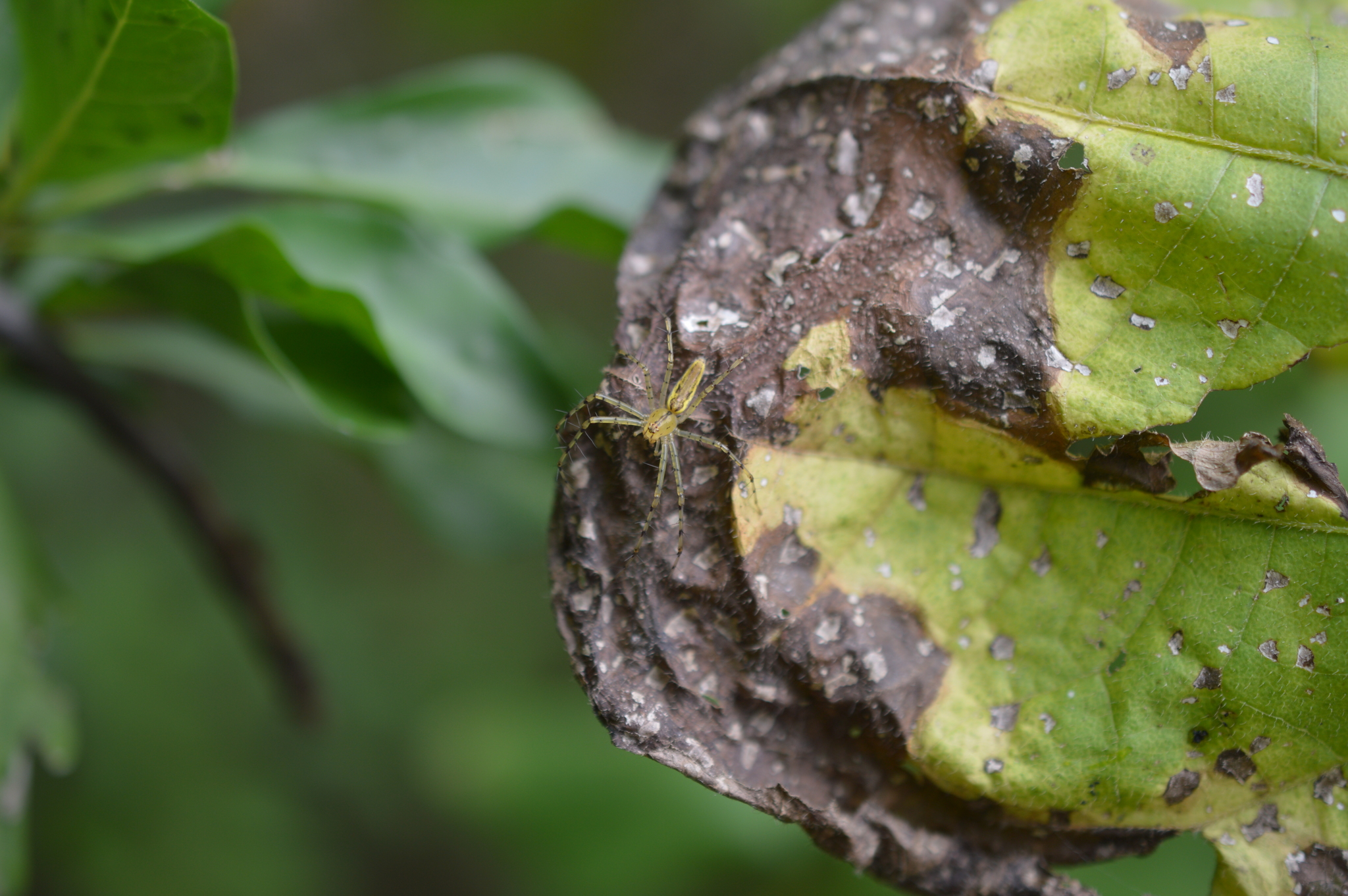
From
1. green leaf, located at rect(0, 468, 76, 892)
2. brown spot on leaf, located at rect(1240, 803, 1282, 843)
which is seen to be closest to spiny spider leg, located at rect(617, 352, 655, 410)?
brown spot on leaf, located at rect(1240, 803, 1282, 843)

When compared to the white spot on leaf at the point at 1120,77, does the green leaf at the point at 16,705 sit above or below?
below

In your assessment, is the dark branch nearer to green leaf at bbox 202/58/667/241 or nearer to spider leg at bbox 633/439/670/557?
green leaf at bbox 202/58/667/241

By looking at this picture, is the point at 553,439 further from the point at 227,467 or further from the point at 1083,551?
the point at 227,467

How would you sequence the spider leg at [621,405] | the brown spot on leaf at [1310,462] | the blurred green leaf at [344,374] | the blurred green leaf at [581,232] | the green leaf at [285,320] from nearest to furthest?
1. the brown spot on leaf at [1310,462]
2. the spider leg at [621,405]
3. the green leaf at [285,320]
4. the blurred green leaf at [344,374]
5. the blurred green leaf at [581,232]

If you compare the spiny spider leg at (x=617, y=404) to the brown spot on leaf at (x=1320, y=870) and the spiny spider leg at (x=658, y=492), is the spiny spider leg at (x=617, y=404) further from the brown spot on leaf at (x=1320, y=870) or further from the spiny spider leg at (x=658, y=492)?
the brown spot on leaf at (x=1320, y=870)

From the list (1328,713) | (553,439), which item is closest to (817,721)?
(1328,713)

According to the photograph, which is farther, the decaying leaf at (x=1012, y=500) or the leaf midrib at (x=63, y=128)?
the leaf midrib at (x=63, y=128)

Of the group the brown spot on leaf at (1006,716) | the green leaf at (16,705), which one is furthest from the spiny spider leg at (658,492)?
the green leaf at (16,705)
